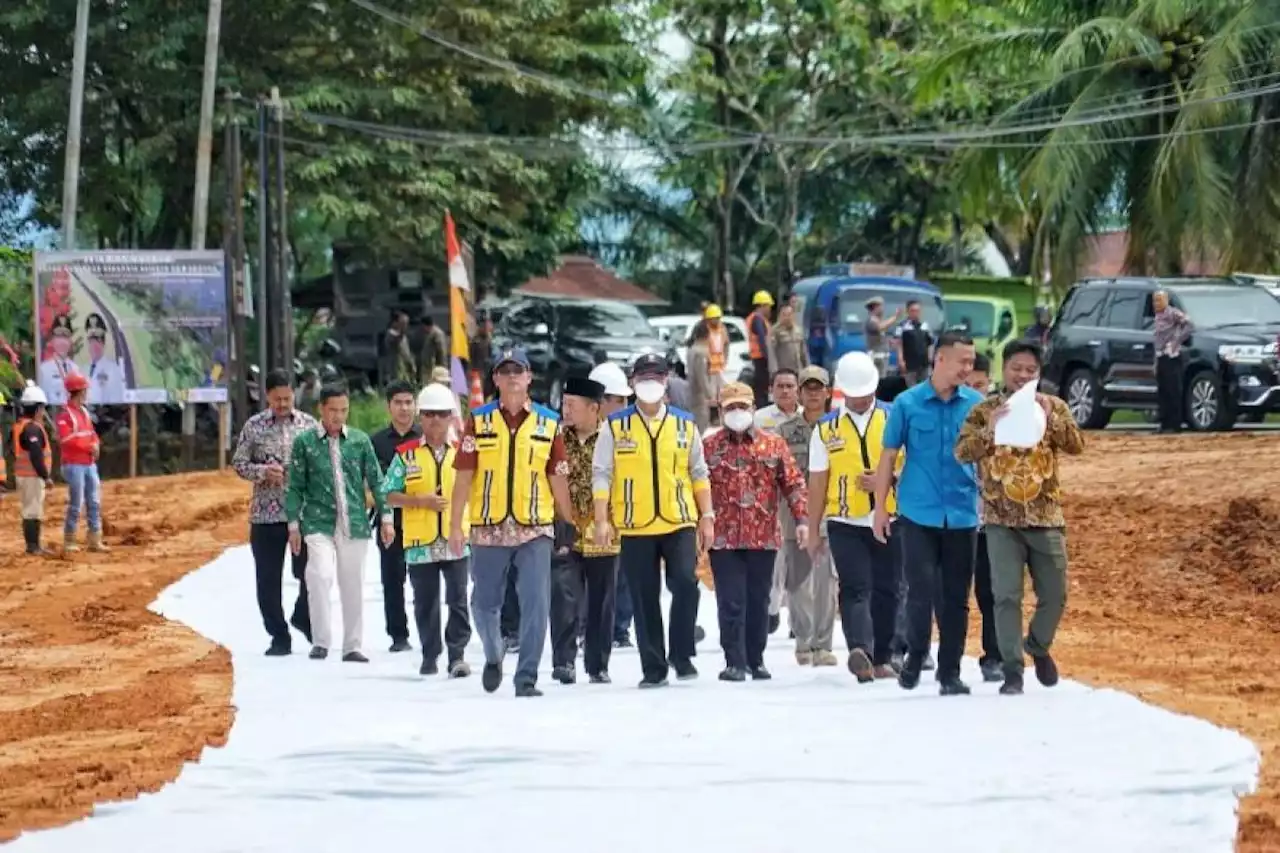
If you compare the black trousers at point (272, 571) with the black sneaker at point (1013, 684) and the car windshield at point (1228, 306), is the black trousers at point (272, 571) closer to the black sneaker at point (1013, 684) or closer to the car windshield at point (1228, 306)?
the black sneaker at point (1013, 684)

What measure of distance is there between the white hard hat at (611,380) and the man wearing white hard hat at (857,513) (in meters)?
1.08

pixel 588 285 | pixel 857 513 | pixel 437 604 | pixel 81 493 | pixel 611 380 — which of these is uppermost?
pixel 588 285

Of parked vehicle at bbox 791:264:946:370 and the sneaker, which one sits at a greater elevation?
parked vehicle at bbox 791:264:946:370

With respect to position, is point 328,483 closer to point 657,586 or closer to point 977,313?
point 657,586

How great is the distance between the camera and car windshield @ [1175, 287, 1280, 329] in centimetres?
3022

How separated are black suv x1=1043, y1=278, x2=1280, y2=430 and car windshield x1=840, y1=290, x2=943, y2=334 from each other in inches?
221

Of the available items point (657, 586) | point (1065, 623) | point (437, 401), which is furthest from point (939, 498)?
point (1065, 623)

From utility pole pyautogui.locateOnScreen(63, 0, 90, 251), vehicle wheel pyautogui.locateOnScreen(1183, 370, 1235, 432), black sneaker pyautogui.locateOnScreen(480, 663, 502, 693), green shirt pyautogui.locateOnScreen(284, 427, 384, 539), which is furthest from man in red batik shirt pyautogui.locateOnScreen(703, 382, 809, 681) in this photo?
utility pole pyautogui.locateOnScreen(63, 0, 90, 251)

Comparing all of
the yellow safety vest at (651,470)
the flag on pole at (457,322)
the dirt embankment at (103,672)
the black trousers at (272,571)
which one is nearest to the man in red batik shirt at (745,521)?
the yellow safety vest at (651,470)

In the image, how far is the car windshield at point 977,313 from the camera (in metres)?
Answer: 43.8

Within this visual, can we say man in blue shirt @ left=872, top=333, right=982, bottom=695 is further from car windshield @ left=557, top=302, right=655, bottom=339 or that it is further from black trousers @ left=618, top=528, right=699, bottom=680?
car windshield @ left=557, top=302, right=655, bottom=339

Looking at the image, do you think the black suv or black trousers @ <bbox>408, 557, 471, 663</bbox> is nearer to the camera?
black trousers @ <bbox>408, 557, 471, 663</bbox>

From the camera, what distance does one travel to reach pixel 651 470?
45.1 feet

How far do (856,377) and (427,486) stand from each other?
265 centimetres
